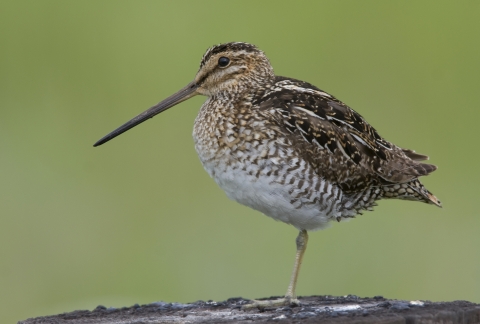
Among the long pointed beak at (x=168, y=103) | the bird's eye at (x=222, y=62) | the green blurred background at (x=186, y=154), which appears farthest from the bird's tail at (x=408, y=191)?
the green blurred background at (x=186, y=154)

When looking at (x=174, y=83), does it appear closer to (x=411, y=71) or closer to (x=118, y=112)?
(x=118, y=112)

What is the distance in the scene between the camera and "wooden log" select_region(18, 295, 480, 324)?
194 inches

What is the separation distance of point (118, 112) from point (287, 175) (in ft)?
19.0

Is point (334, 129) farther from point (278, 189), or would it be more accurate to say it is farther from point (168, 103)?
point (168, 103)

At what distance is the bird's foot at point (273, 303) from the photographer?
5770 mm

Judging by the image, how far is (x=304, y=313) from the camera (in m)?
5.29

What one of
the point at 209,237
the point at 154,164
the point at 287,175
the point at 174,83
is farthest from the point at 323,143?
the point at 174,83

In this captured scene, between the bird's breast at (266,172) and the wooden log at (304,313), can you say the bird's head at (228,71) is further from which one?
the wooden log at (304,313)

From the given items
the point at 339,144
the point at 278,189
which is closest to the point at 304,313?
the point at 278,189

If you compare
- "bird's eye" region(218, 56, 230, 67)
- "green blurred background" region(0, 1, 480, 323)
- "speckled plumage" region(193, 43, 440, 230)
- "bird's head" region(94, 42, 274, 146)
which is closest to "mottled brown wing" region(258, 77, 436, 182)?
"speckled plumage" region(193, 43, 440, 230)

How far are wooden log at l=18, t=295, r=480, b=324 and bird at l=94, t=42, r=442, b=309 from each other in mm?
238

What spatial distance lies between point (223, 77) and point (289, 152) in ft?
3.05

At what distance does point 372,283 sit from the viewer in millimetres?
9289

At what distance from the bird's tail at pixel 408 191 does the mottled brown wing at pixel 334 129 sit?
0.39 feet
